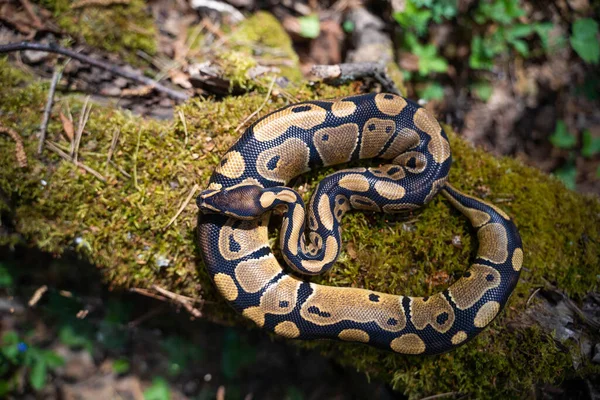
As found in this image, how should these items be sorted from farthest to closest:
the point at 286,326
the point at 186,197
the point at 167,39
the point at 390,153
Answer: the point at 167,39, the point at 390,153, the point at 186,197, the point at 286,326

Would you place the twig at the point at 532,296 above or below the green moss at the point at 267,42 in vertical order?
below

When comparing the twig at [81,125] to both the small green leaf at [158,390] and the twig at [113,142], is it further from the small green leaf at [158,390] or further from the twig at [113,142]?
the small green leaf at [158,390]

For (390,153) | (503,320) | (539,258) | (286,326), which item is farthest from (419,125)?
(286,326)

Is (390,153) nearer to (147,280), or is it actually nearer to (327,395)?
(147,280)

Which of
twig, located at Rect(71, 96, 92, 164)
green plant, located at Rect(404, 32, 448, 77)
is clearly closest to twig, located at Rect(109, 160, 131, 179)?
twig, located at Rect(71, 96, 92, 164)

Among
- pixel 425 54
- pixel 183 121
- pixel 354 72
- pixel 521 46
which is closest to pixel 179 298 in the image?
pixel 183 121

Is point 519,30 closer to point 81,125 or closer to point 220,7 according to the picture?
point 220,7

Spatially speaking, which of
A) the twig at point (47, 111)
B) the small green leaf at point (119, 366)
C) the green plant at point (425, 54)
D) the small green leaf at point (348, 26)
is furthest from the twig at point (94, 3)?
the small green leaf at point (119, 366)
